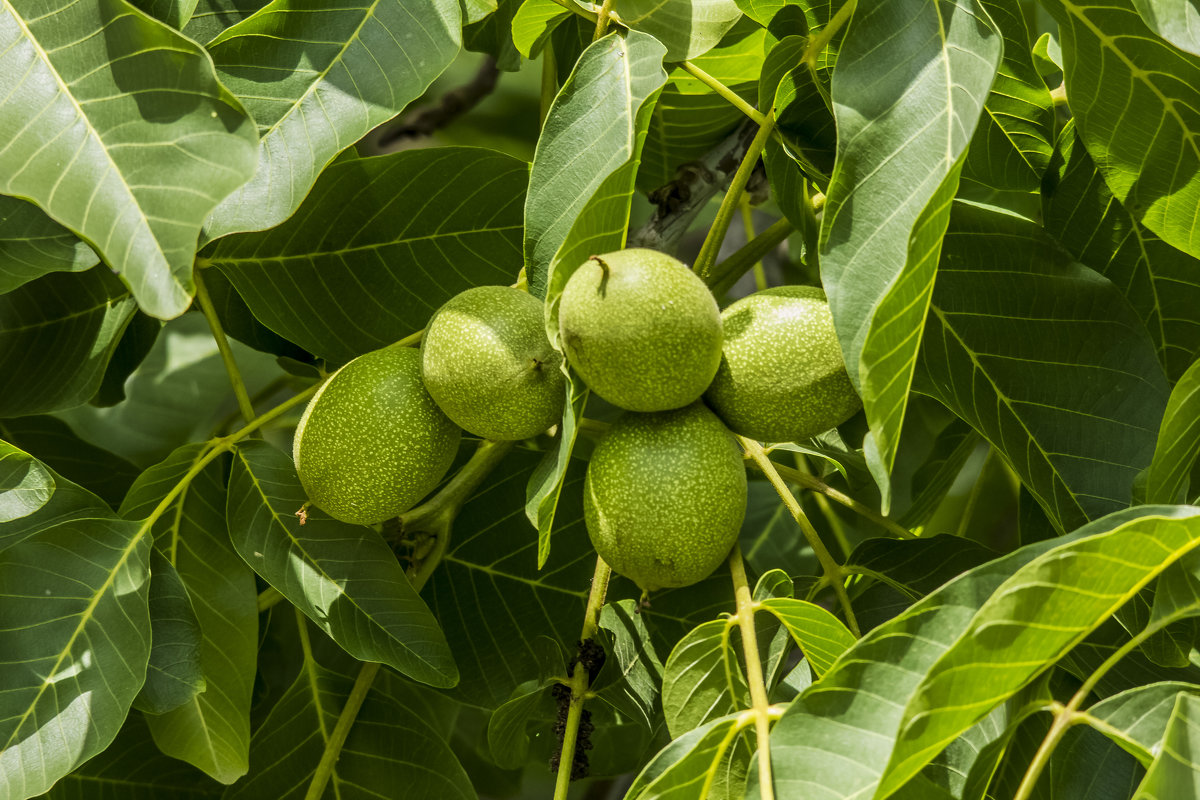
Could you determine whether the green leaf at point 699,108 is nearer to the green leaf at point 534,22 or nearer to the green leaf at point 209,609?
the green leaf at point 534,22

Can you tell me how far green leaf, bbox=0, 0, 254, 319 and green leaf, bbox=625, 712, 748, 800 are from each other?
428 millimetres

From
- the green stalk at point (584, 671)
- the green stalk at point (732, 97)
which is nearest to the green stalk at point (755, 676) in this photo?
the green stalk at point (584, 671)

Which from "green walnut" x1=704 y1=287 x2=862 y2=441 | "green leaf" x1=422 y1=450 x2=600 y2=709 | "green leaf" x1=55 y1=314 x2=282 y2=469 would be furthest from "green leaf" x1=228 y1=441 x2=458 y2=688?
"green leaf" x1=55 y1=314 x2=282 y2=469

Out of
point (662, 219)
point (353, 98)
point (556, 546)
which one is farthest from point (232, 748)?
point (662, 219)

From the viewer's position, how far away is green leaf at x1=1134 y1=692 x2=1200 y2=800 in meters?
0.60

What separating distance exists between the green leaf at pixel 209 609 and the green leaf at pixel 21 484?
0.37 ft

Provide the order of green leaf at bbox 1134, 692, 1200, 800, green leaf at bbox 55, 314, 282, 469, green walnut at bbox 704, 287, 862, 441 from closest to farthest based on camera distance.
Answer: green leaf at bbox 1134, 692, 1200, 800
green walnut at bbox 704, 287, 862, 441
green leaf at bbox 55, 314, 282, 469

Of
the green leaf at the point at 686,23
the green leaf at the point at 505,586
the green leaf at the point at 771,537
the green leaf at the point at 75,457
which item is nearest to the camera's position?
the green leaf at the point at 686,23

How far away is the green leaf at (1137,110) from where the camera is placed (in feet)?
2.73

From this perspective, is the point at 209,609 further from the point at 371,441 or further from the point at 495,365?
the point at 495,365

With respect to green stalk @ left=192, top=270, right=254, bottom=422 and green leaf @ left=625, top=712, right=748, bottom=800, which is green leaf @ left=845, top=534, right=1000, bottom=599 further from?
green stalk @ left=192, top=270, right=254, bottom=422

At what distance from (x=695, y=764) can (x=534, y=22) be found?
668 mm

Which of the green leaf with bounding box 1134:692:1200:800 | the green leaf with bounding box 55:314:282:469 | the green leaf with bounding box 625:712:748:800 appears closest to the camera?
the green leaf with bounding box 1134:692:1200:800

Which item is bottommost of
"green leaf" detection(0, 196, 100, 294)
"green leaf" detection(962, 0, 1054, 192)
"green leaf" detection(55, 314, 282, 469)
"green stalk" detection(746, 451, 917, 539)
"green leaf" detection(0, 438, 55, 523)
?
"green leaf" detection(55, 314, 282, 469)
